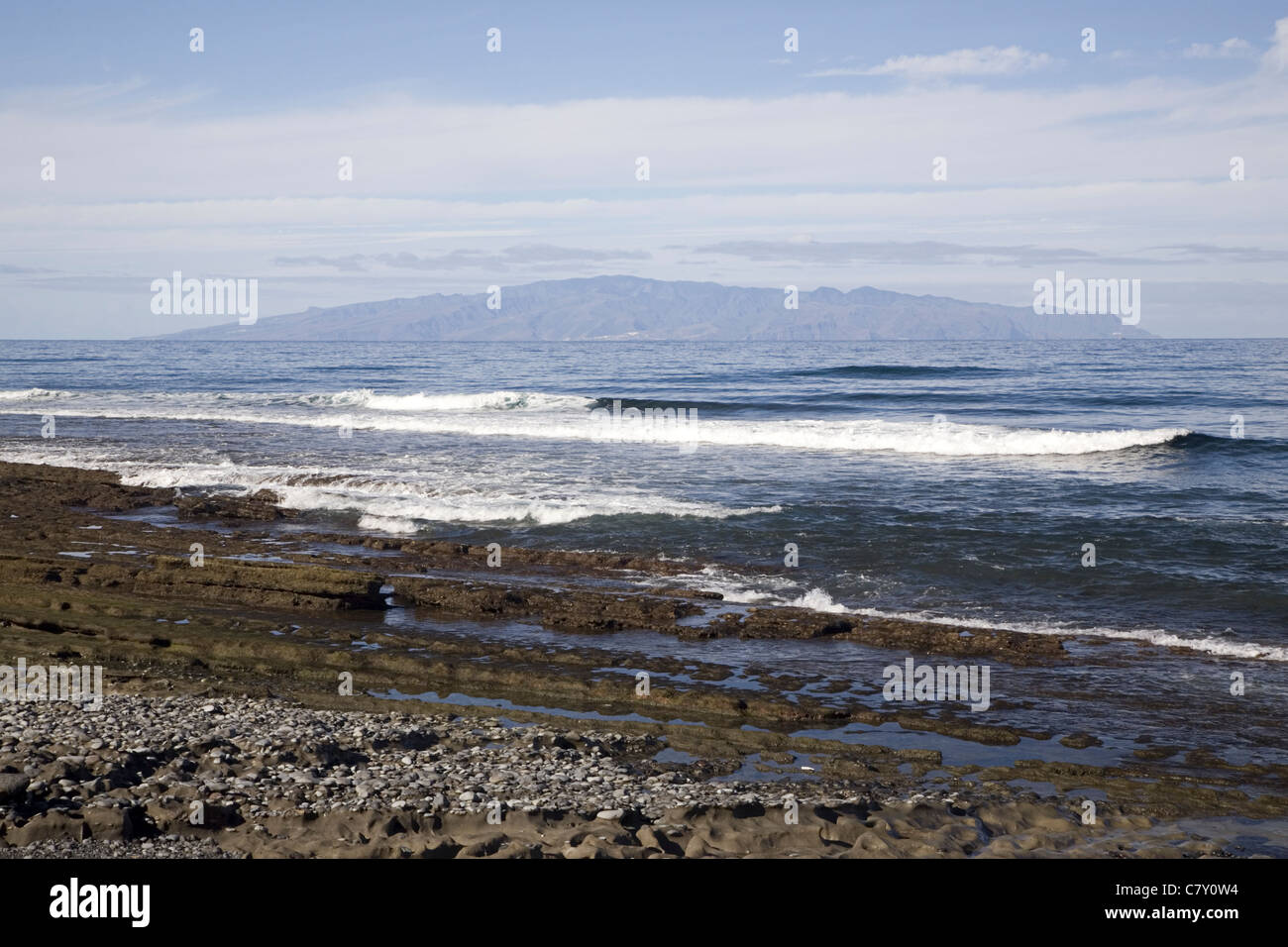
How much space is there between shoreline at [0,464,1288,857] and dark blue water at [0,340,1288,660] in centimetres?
209

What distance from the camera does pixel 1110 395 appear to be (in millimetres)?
47438

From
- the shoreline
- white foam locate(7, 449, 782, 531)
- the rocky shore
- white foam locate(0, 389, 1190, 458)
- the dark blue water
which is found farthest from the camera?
white foam locate(0, 389, 1190, 458)

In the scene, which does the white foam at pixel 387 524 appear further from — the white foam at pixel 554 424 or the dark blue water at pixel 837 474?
the white foam at pixel 554 424

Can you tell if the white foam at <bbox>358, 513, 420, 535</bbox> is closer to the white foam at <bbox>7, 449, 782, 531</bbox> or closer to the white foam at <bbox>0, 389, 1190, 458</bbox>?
the white foam at <bbox>7, 449, 782, 531</bbox>

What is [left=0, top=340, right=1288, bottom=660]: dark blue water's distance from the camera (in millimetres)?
15969

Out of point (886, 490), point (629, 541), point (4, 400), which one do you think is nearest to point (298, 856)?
point (629, 541)

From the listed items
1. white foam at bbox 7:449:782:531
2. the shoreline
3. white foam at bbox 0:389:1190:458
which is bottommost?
the shoreline

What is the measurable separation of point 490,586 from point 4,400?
157 feet

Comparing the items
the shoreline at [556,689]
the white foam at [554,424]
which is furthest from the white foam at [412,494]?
the white foam at [554,424]

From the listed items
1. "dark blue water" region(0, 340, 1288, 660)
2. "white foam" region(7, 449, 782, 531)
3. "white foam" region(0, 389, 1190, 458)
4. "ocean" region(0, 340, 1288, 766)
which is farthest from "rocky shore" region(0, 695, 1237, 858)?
"white foam" region(0, 389, 1190, 458)

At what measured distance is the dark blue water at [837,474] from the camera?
15969 mm

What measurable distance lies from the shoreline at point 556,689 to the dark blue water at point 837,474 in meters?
2.09

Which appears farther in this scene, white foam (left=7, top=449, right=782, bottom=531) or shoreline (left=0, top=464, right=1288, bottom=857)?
white foam (left=7, top=449, right=782, bottom=531)
